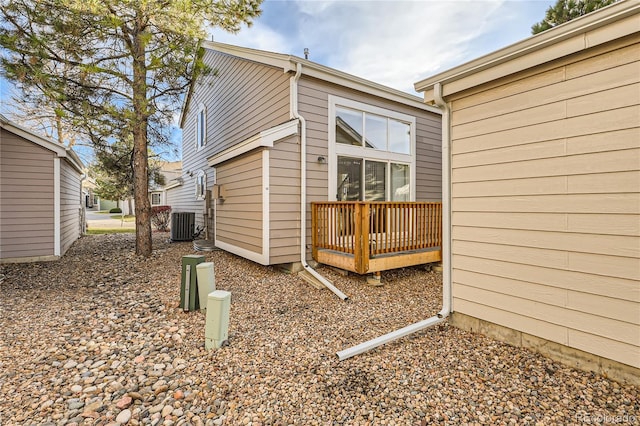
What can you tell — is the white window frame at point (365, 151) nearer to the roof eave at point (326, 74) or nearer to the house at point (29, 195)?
the roof eave at point (326, 74)

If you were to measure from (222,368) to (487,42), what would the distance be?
8605 mm

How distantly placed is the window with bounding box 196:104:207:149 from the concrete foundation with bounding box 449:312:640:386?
1024 cm

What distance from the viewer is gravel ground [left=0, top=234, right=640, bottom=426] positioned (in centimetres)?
209

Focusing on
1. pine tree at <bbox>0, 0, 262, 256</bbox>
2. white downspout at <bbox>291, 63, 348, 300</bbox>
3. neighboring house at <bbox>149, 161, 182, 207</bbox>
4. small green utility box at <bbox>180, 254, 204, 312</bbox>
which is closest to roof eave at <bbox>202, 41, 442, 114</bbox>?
white downspout at <bbox>291, 63, 348, 300</bbox>

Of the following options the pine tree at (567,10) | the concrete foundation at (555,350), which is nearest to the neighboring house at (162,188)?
the concrete foundation at (555,350)

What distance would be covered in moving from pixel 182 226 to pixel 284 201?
19.0 ft

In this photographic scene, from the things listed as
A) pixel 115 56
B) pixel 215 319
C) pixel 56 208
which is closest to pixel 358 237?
pixel 215 319

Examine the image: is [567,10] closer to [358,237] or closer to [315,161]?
[315,161]

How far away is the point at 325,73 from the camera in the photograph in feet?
19.6

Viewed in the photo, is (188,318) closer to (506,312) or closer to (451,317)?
(451,317)

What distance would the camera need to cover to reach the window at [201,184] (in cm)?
1045

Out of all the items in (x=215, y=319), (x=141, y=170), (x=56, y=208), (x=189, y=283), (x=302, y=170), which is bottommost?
(x=215, y=319)

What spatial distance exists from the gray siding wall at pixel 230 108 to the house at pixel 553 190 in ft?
12.8

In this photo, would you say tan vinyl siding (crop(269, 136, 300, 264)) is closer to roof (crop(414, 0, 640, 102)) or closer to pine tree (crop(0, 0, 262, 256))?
roof (crop(414, 0, 640, 102))
